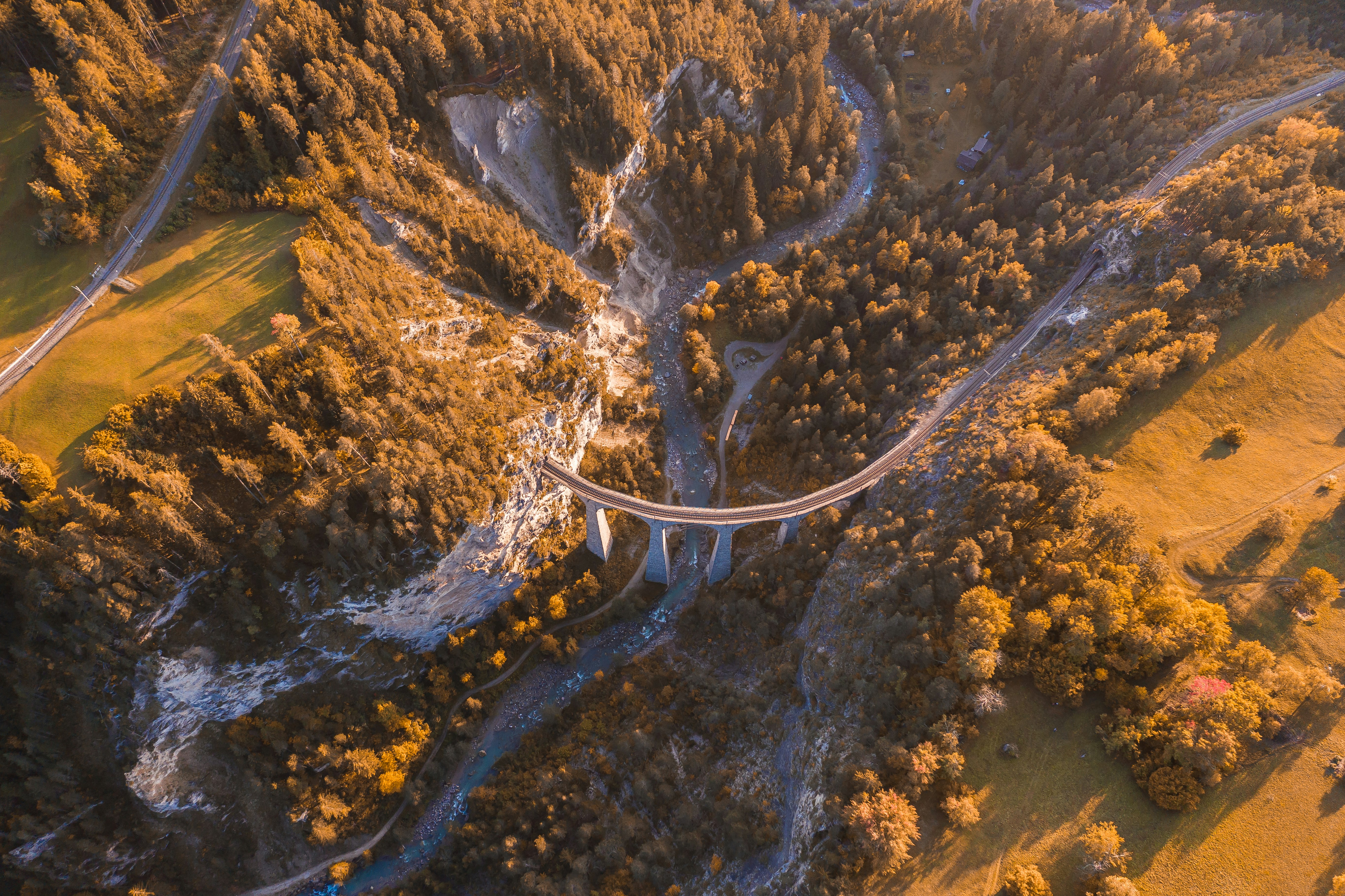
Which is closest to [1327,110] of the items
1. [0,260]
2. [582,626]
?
[582,626]

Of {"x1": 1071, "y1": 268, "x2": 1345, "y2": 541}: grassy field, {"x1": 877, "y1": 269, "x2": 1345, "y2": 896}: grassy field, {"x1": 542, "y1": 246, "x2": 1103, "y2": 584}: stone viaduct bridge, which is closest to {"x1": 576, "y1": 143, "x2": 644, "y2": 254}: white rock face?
{"x1": 542, "y1": 246, "x2": 1103, "y2": 584}: stone viaduct bridge

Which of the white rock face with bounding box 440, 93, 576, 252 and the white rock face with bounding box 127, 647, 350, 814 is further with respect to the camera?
the white rock face with bounding box 440, 93, 576, 252

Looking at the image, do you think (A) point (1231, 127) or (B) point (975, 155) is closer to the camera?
(A) point (1231, 127)

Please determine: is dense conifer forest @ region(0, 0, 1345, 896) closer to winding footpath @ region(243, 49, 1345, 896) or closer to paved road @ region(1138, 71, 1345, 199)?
winding footpath @ region(243, 49, 1345, 896)

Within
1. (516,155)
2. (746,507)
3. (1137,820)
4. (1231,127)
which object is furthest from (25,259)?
(1231,127)

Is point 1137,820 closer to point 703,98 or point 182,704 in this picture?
point 182,704

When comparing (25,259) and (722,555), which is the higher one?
(25,259)

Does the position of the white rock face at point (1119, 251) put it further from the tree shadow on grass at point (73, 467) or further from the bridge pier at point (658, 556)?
the tree shadow on grass at point (73, 467)
